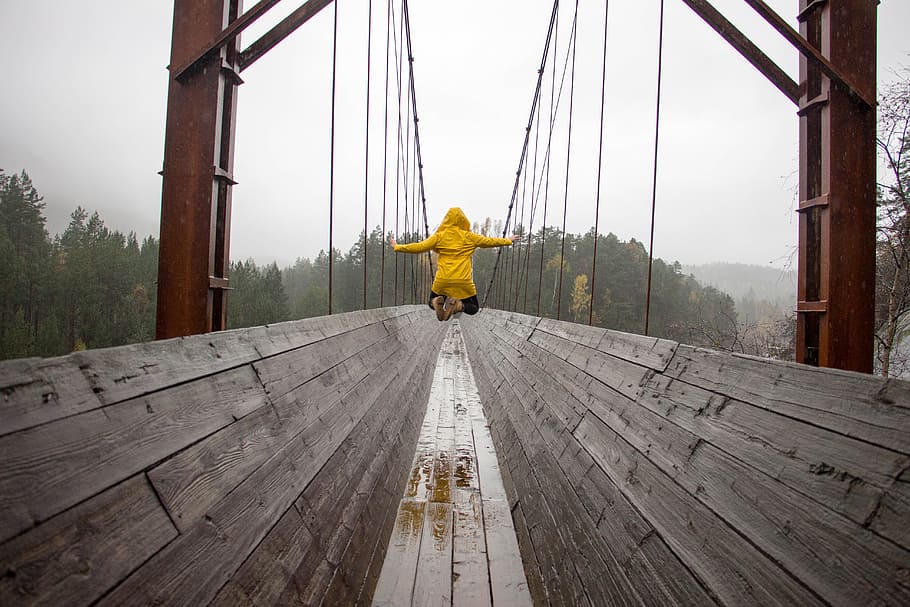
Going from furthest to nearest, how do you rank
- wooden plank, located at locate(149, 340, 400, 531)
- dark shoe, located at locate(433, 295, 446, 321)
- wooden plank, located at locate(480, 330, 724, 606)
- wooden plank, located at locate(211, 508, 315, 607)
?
dark shoe, located at locate(433, 295, 446, 321), wooden plank, located at locate(480, 330, 724, 606), wooden plank, located at locate(211, 508, 315, 607), wooden plank, located at locate(149, 340, 400, 531)

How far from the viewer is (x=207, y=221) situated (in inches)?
89.2

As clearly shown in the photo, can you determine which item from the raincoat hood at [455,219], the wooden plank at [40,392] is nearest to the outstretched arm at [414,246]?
the raincoat hood at [455,219]

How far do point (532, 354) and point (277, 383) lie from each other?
9.34ft

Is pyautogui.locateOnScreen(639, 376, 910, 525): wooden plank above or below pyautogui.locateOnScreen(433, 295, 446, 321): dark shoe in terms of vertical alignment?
below

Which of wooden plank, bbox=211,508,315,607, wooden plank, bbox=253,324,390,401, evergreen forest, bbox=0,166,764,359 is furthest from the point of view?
evergreen forest, bbox=0,166,764,359

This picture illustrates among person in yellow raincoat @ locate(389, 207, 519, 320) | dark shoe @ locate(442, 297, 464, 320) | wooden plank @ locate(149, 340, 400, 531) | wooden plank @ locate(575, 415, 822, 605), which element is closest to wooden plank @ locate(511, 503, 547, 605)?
wooden plank @ locate(575, 415, 822, 605)

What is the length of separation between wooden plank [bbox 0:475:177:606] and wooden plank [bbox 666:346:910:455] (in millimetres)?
1335

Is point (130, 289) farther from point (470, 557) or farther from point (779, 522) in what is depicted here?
point (779, 522)

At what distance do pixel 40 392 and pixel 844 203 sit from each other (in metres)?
2.81

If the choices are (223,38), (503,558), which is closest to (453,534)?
(503,558)

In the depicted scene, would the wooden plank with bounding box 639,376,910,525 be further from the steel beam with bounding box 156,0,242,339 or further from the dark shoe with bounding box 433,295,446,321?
the dark shoe with bounding box 433,295,446,321

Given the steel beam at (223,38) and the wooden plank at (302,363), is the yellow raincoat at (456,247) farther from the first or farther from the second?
the steel beam at (223,38)

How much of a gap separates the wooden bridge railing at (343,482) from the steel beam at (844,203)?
880 mm

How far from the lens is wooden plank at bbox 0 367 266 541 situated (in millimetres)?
694
